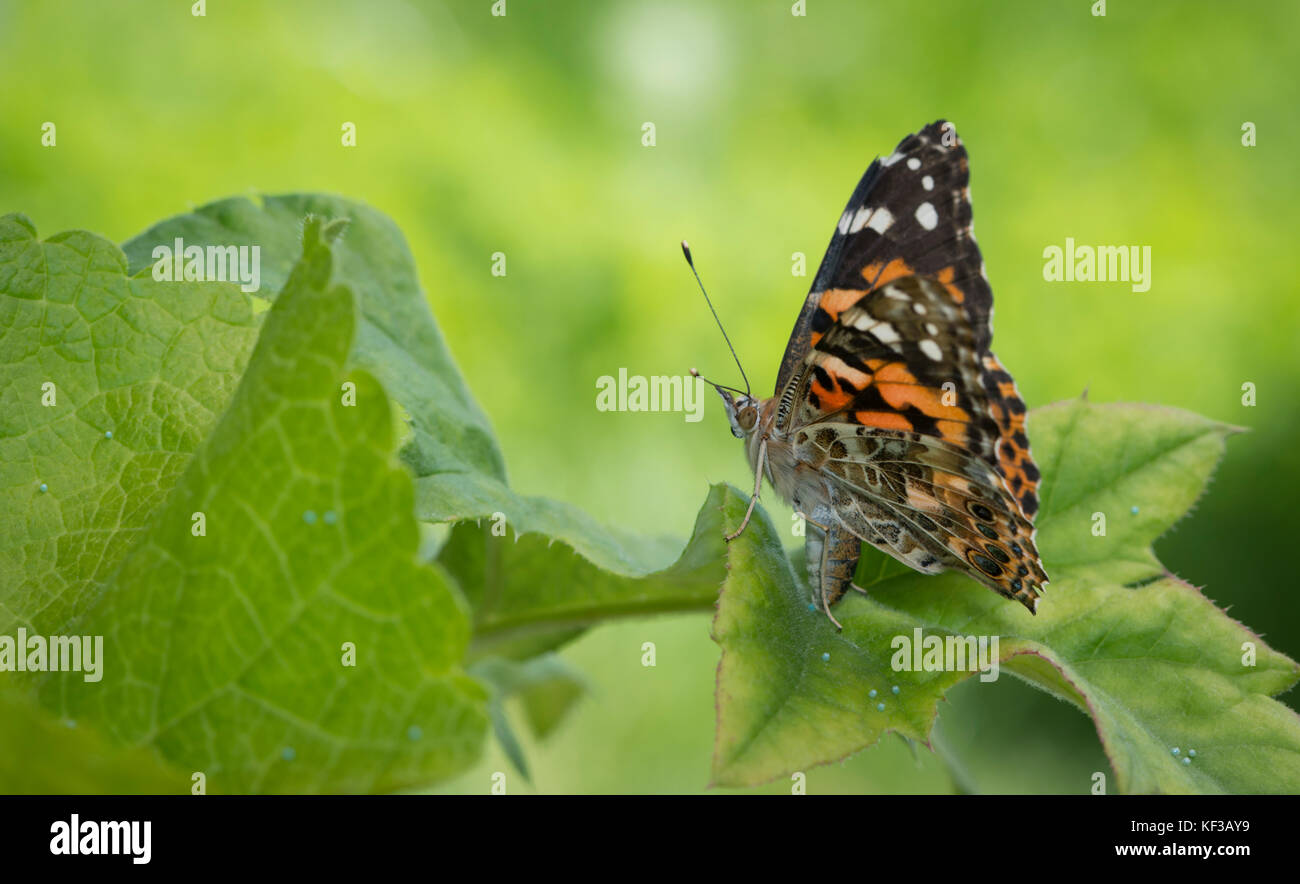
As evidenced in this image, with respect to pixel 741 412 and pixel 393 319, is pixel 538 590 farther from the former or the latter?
pixel 741 412

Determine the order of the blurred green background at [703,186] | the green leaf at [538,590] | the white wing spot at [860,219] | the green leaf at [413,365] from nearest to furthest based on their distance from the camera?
1. the green leaf at [413,365]
2. the green leaf at [538,590]
3. the white wing spot at [860,219]
4. the blurred green background at [703,186]

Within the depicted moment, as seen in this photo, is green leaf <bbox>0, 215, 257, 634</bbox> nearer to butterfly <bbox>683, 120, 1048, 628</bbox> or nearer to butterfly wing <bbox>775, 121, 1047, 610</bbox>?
butterfly <bbox>683, 120, 1048, 628</bbox>

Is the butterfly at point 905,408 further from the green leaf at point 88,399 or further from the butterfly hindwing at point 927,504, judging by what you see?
the green leaf at point 88,399

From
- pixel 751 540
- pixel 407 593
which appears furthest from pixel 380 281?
pixel 407 593

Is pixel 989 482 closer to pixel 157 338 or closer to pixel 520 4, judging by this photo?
pixel 157 338

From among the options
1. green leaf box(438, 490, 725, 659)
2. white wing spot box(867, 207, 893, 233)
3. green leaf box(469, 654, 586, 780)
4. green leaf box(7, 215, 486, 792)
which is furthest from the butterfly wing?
green leaf box(7, 215, 486, 792)

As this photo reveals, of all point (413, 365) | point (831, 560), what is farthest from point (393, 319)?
point (831, 560)

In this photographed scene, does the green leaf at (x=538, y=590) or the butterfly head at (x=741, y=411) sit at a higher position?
the butterfly head at (x=741, y=411)

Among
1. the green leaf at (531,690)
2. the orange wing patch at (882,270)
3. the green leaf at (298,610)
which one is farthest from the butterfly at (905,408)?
the green leaf at (298,610)
